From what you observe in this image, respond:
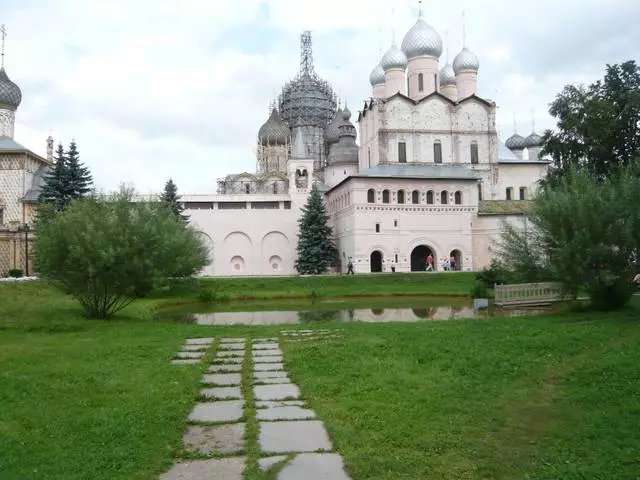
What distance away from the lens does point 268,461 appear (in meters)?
4.06

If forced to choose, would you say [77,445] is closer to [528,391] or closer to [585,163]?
[528,391]

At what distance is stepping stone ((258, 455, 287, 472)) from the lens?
156 inches

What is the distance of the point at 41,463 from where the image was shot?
4.09 meters

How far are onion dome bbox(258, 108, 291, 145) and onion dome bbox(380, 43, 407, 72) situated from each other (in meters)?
14.3

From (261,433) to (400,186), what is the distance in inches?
1210

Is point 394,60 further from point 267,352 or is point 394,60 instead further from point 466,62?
point 267,352

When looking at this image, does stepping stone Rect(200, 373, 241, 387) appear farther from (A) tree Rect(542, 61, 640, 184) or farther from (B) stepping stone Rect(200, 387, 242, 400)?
(A) tree Rect(542, 61, 640, 184)

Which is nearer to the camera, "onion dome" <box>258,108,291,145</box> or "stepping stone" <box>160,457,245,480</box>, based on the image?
"stepping stone" <box>160,457,245,480</box>

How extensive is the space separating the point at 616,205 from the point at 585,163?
11.7 meters

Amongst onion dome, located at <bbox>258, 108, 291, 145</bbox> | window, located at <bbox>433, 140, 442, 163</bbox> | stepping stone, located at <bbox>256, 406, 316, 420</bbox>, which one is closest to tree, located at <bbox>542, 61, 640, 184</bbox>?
window, located at <bbox>433, 140, 442, 163</bbox>

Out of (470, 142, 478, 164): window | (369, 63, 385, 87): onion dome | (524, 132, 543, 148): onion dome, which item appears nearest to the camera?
(470, 142, 478, 164): window

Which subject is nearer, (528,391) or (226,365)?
(528,391)

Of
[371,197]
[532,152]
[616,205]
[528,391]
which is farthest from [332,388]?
[532,152]

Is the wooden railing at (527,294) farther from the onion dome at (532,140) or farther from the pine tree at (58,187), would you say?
the onion dome at (532,140)
